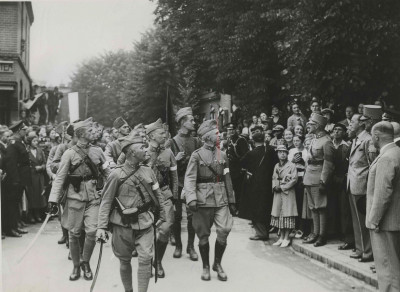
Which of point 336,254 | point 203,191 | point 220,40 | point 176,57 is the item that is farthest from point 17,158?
point 176,57

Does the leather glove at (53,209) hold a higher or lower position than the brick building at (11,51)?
lower

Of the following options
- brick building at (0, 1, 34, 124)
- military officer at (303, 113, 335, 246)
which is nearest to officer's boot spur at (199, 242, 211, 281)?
military officer at (303, 113, 335, 246)

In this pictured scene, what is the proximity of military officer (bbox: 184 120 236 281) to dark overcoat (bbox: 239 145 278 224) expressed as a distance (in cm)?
273

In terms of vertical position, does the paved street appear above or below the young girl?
below

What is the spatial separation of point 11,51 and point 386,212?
19.3 metres

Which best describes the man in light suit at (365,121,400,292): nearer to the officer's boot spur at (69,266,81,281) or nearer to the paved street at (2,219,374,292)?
the paved street at (2,219,374,292)

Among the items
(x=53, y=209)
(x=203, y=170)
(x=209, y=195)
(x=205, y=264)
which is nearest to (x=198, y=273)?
(x=205, y=264)

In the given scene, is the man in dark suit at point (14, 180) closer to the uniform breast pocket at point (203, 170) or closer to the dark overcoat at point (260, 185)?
the dark overcoat at point (260, 185)

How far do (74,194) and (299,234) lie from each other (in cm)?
461

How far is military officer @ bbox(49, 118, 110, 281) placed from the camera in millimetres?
6867

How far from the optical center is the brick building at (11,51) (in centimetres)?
1973

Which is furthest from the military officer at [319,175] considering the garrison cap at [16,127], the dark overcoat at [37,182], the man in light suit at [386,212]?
the dark overcoat at [37,182]

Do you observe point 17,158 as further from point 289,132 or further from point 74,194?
point 289,132

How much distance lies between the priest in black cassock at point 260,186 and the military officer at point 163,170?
263 cm
